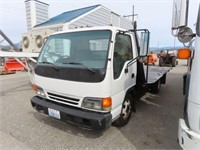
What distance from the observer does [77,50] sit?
2.86 meters

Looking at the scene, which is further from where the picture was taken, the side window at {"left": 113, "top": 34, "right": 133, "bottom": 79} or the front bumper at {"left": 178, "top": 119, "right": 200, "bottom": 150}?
the side window at {"left": 113, "top": 34, "right": 133, "bottom": 79}

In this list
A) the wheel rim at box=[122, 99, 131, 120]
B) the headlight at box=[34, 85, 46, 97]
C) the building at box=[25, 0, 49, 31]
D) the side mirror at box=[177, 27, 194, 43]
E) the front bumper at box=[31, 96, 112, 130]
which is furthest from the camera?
the building at box=[25, 0, 49, 31]

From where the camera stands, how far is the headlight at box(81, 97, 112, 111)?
2385 millimetres

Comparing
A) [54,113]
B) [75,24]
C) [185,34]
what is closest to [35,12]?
[75,24]

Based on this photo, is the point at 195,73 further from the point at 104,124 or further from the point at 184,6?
the point at 104,124

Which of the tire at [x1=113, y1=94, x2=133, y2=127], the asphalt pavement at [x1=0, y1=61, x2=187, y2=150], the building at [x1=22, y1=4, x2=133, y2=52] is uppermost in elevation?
the building at [x1=22, y1=4, x2=133, y2=52]

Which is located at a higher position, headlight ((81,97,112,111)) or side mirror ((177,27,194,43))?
side mirror ((177,27,194,43))

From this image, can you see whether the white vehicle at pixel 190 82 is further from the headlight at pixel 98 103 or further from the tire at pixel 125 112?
the tire at pixel 125 112

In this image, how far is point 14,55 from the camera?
4555mm

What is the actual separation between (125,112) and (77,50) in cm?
159

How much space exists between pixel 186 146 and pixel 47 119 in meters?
2.86

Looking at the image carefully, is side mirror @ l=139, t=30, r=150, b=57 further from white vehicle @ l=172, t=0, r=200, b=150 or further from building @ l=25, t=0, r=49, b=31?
building @ l=25, t=0, r=49, b=31

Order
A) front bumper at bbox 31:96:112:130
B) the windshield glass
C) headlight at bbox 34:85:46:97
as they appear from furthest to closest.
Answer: headlight at bbox 34:85:46:97 < the windshield glass < front bumper at bbox 31:96:112:130

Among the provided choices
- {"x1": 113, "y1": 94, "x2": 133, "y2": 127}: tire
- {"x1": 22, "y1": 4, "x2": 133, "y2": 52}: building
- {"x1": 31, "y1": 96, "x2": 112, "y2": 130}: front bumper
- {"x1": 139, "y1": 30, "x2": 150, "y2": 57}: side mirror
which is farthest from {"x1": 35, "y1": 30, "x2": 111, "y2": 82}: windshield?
{"x1": 22, "y1": 4, "x2": 133, "y2": 52}: building
